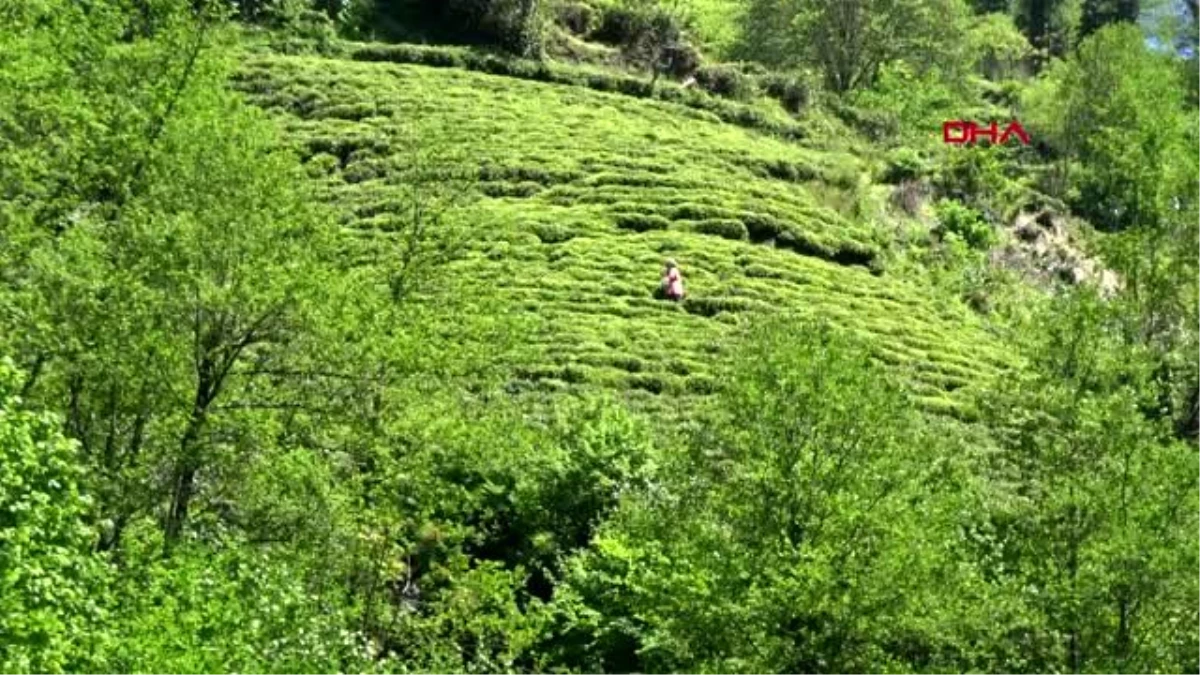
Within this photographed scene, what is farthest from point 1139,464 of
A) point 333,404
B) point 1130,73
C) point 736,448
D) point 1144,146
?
point 1130,73

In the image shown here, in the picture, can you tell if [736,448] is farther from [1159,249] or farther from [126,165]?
[1159,249]

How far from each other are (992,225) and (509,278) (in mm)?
33980

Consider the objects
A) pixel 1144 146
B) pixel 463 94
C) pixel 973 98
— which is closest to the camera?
pixel 463 94

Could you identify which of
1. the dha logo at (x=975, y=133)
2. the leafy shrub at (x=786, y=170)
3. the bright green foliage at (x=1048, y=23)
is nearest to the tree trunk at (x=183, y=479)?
the leafy shrub at (x=786, y=170)

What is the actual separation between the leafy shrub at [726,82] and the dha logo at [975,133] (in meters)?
15.1

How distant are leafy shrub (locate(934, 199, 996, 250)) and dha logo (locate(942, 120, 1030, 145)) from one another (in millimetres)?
15440

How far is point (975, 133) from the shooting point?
315ft

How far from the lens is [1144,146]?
3403 inches

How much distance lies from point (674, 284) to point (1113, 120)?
176 ft

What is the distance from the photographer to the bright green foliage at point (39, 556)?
15.0 meters

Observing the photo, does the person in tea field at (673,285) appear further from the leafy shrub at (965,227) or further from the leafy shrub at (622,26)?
the leafy shrub at (622,26)

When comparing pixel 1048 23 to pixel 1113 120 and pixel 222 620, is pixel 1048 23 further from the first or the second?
pixel 222 620

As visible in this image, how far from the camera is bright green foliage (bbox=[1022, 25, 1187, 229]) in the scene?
84.8 m

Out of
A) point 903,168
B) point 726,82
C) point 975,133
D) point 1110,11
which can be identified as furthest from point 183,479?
point 1110,11
